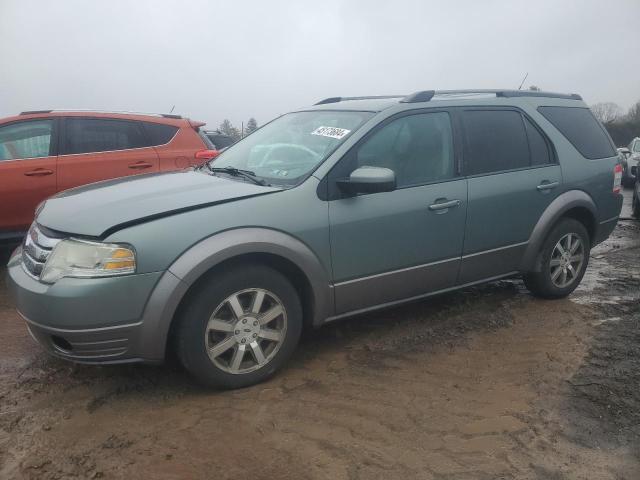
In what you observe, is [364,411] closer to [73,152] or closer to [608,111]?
[73,152]

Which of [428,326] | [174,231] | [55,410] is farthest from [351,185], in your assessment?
[55,410]

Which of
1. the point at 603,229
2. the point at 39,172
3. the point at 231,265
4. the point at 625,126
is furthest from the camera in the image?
the point at 625,126

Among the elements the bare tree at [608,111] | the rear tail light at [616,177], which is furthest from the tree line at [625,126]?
the rear tail light at [616,177]

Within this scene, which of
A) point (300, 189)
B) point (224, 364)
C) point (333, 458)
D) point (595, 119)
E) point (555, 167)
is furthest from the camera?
point (595, 119)

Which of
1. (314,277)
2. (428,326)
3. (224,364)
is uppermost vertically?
(314,277)

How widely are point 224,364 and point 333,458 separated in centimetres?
87

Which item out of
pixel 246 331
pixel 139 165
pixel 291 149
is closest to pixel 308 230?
pixel 246 331

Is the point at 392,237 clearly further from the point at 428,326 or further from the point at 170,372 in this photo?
the point at 170,372

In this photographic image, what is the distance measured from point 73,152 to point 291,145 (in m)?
3.16

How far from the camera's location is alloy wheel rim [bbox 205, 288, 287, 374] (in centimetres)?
300

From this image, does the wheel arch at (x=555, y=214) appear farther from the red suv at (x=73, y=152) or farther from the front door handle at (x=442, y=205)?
the red suv at (x=73, y=152)

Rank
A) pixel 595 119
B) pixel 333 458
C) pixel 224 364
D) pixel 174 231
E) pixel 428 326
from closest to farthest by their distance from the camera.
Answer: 1. pixel 333 458
2. pixel 174 231
3. pixel 224 364
4. pixel 428 326
5. pixel 595 119

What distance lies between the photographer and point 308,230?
3.21 m

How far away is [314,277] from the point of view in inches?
128
